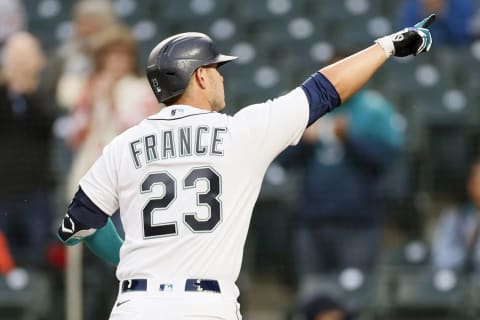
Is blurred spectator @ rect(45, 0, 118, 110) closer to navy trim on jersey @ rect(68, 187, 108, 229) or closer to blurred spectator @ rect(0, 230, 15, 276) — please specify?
blurred spectator @ rect(0, 230, 15, 276)

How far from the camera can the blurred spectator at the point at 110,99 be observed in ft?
23.0

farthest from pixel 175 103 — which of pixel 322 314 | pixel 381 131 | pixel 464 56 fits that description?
pixel 464 56

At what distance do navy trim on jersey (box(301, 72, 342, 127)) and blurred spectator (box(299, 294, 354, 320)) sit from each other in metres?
2.46

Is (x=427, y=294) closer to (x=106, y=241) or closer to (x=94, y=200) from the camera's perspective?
(x=106, y=241)

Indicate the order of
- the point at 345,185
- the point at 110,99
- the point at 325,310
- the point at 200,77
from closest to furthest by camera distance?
1. the point at 200,77
2. the point at 325,310
3. the point at 110,99
4. the point at 345,185

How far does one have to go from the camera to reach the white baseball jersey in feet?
13.2

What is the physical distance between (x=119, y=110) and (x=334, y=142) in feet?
4.24

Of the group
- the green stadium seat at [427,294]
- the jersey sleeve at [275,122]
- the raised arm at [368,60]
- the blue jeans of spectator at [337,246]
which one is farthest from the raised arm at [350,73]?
the green stadium seat at [427,294]

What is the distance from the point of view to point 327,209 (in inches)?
286

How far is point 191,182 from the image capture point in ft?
13.3

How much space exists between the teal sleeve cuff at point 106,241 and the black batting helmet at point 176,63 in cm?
52

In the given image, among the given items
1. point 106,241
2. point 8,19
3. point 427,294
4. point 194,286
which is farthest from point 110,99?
point 194,286

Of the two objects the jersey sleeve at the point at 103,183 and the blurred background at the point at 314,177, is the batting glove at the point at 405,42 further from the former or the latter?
the blurred background at the point at 314,177

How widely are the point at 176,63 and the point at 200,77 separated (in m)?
0.11
